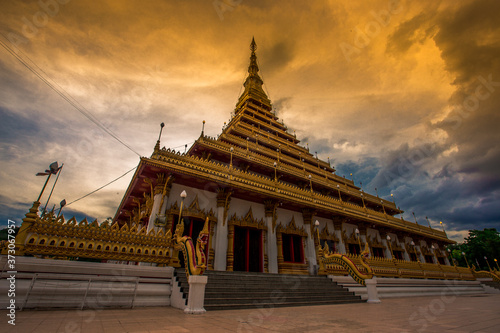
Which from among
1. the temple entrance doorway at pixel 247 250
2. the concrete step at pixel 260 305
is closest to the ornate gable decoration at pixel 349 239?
the temple entrance doorway at pixel 247 250

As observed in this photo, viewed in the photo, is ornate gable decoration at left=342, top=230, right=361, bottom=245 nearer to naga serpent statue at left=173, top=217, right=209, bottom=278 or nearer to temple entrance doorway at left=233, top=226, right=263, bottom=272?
temple entrance doorway at left=233, top=226, right=263, bottom=272

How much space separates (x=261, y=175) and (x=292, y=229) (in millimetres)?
5709

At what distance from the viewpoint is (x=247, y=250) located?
13.3 metres

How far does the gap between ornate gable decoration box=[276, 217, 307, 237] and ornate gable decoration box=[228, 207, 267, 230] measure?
1.28 meters

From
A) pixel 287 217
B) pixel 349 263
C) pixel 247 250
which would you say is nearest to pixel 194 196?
pixel 247 250

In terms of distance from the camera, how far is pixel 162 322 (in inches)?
179

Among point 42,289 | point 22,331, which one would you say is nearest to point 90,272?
point 42,289

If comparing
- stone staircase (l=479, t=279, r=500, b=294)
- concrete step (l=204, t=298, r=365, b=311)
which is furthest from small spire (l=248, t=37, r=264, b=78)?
stone staircase (l=479, t=279, r=500, b=294)

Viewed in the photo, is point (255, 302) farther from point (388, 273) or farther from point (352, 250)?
point (352, 250)

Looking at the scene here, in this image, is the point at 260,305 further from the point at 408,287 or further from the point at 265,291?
the point at 408,287

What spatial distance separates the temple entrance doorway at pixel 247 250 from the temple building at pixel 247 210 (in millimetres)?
52

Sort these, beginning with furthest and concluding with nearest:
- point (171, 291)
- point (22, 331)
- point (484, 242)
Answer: point (484, 242), point (171, 291), point (22, 331)

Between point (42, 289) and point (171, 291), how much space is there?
11.0 feet

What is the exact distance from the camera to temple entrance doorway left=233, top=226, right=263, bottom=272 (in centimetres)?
1287
